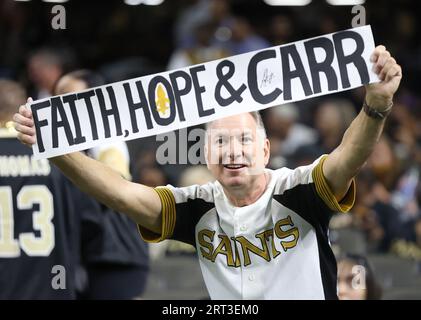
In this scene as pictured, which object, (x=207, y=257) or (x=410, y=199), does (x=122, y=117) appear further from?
(x=410, y=199)

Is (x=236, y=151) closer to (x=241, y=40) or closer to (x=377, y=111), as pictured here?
(x=377, y=111)

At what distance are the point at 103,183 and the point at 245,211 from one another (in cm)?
55

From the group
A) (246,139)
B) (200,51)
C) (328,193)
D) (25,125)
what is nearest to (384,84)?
(328,193)

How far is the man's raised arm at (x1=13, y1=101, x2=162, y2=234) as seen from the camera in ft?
12.9

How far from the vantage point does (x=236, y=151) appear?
393 centimetres

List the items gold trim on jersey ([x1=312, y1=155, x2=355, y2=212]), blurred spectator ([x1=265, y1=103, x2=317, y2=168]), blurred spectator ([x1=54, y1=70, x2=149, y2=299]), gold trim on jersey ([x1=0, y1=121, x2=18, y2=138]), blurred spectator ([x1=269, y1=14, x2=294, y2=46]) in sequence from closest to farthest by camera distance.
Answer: gold trim on jersey ([x1=312, y1=155, x2=355, y2=212])
gold trim on jersey ([x1=0, y1=121, x2=18, y2=138])
blurred spectator ([x1=54, y1=70, x2=149, y2=299])
blurred spectator ([x1=265, y1=103, x2=317, y2=168])
blurred spectator ([x1=269, y1=14, x2=294, y2=46])

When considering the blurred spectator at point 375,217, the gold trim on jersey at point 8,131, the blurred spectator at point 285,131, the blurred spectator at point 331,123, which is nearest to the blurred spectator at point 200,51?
the blurred spectator at point 285,131

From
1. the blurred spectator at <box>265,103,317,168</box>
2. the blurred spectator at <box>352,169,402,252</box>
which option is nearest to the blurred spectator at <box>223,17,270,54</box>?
the blurred spectator at <box>265,103,317,168</box>

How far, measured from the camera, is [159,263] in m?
6.68

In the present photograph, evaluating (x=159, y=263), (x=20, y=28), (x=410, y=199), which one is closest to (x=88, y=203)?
(x=159, y=263)

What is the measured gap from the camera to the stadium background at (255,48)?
6.69 metres

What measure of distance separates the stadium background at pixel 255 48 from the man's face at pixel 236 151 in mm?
1913

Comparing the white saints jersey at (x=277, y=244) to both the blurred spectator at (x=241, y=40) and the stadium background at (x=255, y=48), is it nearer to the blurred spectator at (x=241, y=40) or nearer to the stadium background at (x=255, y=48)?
the stadium background at (x=255, y=48)

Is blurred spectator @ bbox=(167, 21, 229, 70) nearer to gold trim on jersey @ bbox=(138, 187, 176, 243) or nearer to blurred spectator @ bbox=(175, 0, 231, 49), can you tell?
blurred spectator @ bbox=(175, 0, 231, 49)
